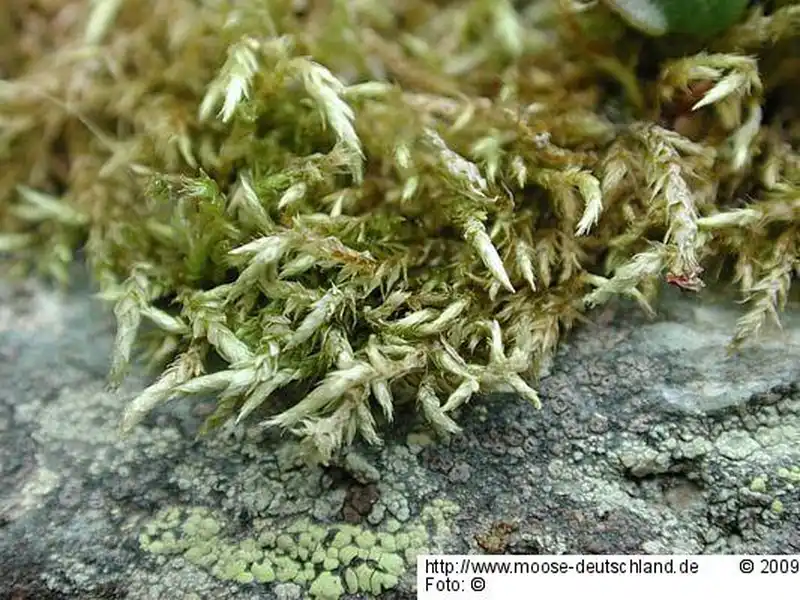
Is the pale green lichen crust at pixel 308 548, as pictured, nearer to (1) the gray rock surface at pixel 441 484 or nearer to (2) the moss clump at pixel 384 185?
(1) the gray rock surface at pixel 441 484

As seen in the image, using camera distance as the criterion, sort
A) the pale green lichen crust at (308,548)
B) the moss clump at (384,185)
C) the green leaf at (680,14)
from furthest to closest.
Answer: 1. the green leaf at (680,14)
2. the moss clump at (384,185)
3. the pale green lichen crust at (308,548)

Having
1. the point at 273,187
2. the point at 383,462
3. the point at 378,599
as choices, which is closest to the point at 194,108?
the point at 273,187

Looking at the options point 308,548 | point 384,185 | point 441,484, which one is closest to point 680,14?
point 384,185

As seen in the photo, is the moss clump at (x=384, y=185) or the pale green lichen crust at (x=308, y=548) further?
the moss clump at (x=384, y=185)

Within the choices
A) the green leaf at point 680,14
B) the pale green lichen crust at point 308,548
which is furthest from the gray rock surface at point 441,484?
the green leaf at point 680,14

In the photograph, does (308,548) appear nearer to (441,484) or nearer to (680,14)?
(441,484)

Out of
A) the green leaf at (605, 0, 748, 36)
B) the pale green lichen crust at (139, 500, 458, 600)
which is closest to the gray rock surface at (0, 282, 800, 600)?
the pale green lichen crust at (139, 500, 458, 600)

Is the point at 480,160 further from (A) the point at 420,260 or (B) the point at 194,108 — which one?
(B) the point at 194,108

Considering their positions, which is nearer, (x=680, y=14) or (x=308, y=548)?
(x=308, y=548)
